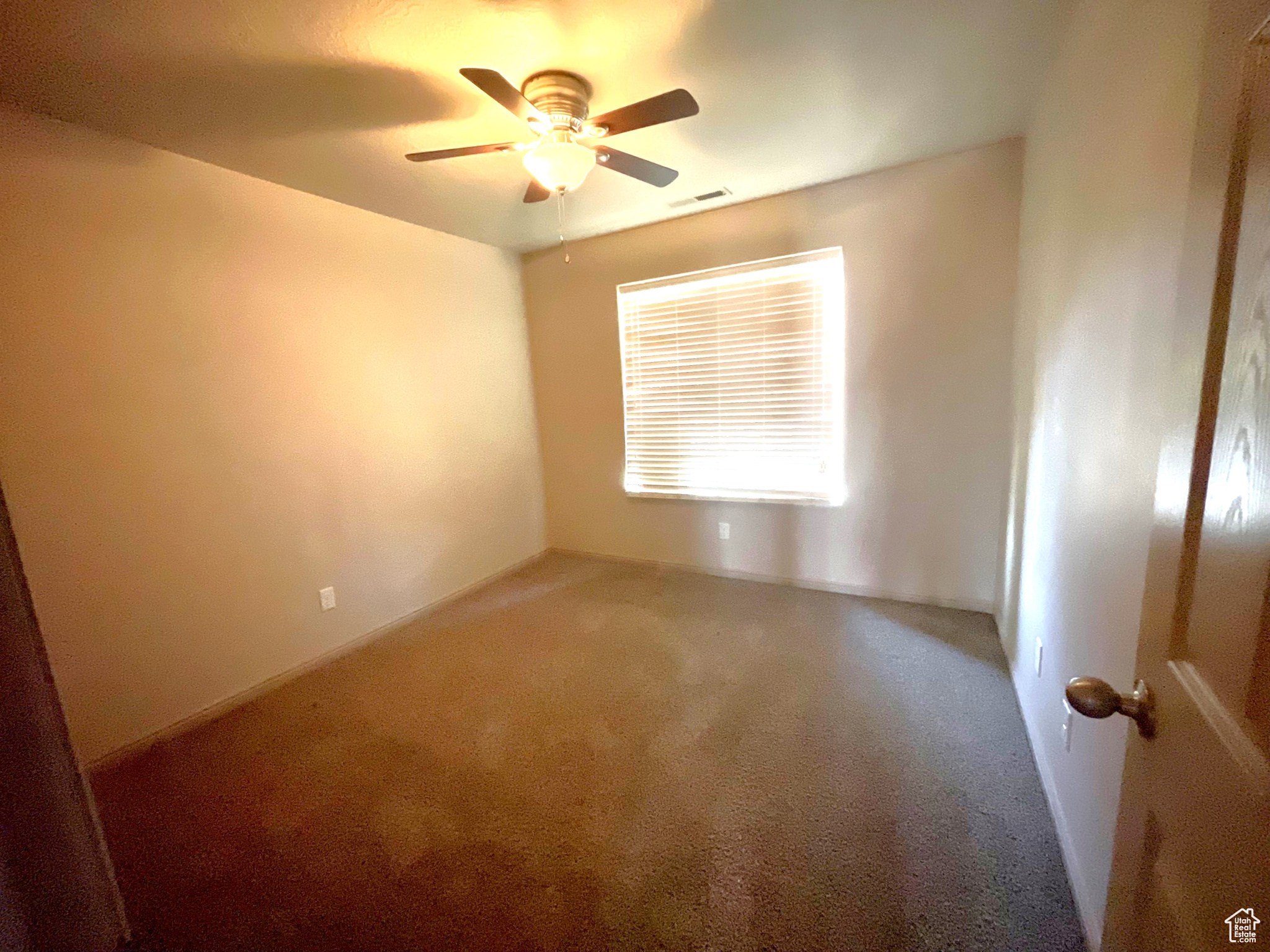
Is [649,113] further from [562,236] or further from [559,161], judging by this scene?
[562,236]

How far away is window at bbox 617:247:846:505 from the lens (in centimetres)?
319

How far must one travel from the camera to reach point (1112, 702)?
26.5 inches

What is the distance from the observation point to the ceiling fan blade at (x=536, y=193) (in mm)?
2219

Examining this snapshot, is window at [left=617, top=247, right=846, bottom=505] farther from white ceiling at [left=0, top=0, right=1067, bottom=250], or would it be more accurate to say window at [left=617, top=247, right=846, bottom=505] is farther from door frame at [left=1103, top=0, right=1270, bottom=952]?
door frame at [left=1103, top=0, right=1270, bottom=952]

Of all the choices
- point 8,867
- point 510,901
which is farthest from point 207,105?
point 510,901

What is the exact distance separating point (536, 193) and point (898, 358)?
210 centimetres

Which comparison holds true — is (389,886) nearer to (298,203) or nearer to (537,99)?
(537,99)

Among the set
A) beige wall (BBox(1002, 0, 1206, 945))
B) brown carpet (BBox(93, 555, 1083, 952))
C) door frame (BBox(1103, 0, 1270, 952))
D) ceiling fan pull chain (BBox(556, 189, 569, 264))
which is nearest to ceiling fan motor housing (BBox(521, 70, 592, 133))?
ceiling fan pull chain (BBox(556, 189, 569, 264))

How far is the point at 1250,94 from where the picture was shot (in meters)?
0.51

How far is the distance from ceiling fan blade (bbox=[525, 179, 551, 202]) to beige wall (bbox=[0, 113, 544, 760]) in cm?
123

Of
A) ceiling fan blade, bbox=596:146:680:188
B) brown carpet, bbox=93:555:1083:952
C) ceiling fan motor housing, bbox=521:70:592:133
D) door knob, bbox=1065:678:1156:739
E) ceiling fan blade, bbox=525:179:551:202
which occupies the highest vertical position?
ceiling fan motor housing, bbox=521:70:592:133

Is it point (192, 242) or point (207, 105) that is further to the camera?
point (192, 242)

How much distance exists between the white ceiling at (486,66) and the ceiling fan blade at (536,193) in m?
0.25

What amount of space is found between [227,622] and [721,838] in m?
2.34
